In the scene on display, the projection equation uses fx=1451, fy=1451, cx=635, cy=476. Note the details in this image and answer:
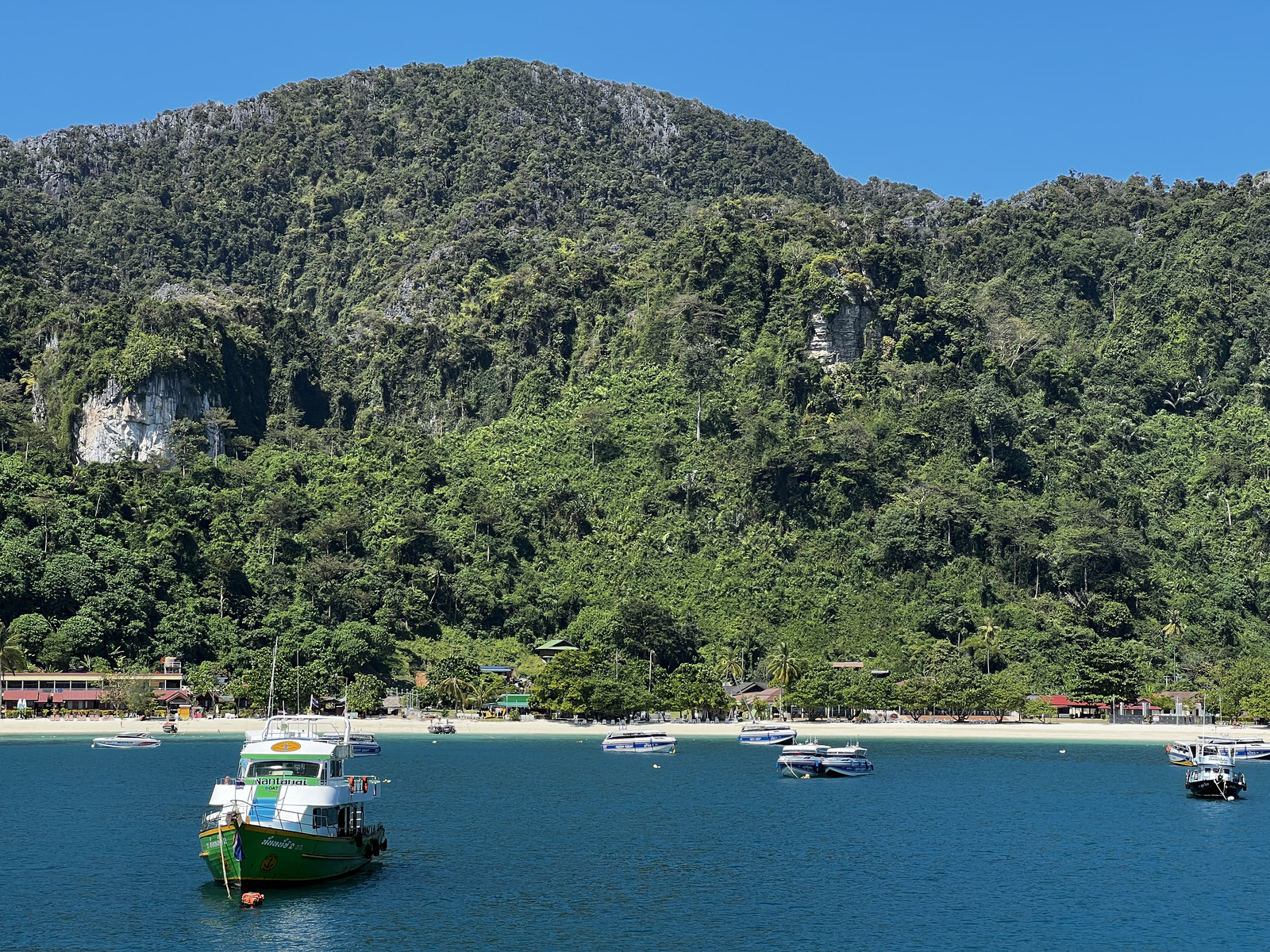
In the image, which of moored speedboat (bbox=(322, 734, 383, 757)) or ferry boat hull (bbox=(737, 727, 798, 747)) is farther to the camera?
ferry boat hull (bbox=(737, 727, 798, 747))

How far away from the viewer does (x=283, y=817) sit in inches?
2505

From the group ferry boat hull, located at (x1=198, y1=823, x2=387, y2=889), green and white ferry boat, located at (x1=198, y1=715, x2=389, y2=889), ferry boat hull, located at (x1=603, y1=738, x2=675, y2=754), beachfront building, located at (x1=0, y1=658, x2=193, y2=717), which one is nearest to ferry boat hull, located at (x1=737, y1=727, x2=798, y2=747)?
ferry boat hull, located at (x1=603, y1=738, x2=675, y2=754)

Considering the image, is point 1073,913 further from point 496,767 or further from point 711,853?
point 496,767

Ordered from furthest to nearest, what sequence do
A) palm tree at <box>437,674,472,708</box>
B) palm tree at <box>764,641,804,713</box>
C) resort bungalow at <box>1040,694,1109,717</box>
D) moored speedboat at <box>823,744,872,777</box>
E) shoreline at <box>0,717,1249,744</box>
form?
palm tree at <box>764,641,804,713</box>, resort bungalow at <box>1040,694,1109,717</box>, palm tree at <box>437,674,472,708</box>, shoreline at <box>0,717,1249,744</box>, moored speedboat at <box>823,744,872,777</box>

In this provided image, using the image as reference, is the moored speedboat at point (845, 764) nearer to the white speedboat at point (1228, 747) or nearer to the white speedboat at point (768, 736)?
the white speedboat at point (1228, 747)

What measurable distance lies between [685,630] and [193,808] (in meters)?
101

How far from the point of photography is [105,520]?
195625 millimetres

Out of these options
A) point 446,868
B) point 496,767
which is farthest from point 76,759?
point 446,868

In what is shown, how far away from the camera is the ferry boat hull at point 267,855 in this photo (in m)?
62.8

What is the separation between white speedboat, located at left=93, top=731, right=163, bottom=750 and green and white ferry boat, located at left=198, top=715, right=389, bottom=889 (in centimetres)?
8925

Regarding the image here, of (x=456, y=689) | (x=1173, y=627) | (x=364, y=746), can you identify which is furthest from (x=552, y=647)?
(x=1173, y=627)

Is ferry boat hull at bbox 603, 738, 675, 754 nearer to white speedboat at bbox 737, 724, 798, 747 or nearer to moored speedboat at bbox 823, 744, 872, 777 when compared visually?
white speedboat at bbox 737, 724, 798, 747

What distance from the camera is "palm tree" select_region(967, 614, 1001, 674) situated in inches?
7411

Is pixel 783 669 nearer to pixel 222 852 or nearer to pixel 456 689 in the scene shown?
pixel 456 689
